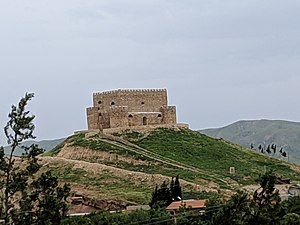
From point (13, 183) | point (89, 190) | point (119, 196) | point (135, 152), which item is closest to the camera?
point (13, 183)

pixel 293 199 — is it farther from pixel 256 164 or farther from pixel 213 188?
pixel 256 164

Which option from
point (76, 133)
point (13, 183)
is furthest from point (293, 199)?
point (76, 133)

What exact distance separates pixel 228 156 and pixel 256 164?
2422mm

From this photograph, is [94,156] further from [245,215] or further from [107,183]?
[245,215]

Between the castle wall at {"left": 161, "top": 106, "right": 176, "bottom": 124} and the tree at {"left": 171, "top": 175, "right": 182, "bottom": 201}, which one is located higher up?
the castle wall at {"left": 161, "top": 106, "right": 176, "bottom": 124}

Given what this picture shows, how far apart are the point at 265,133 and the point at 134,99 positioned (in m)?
113

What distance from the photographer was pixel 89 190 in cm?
4572

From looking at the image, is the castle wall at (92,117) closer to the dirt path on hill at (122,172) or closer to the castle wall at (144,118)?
the castle wall at (144,118)

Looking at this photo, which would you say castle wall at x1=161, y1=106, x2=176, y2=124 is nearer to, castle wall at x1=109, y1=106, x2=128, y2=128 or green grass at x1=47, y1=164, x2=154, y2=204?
castle wall at x1=109, y1=106, x2=128, y2=128

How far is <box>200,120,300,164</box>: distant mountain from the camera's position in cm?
15468

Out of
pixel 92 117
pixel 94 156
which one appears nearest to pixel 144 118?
pixel 92 117

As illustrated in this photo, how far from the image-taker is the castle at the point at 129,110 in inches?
2244

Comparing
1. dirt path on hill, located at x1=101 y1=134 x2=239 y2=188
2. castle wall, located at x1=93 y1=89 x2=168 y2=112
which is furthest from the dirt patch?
castle wall, located at x1=93 y1=89 x2=168 y2=112

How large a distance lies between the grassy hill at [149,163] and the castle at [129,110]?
0.96 metres
